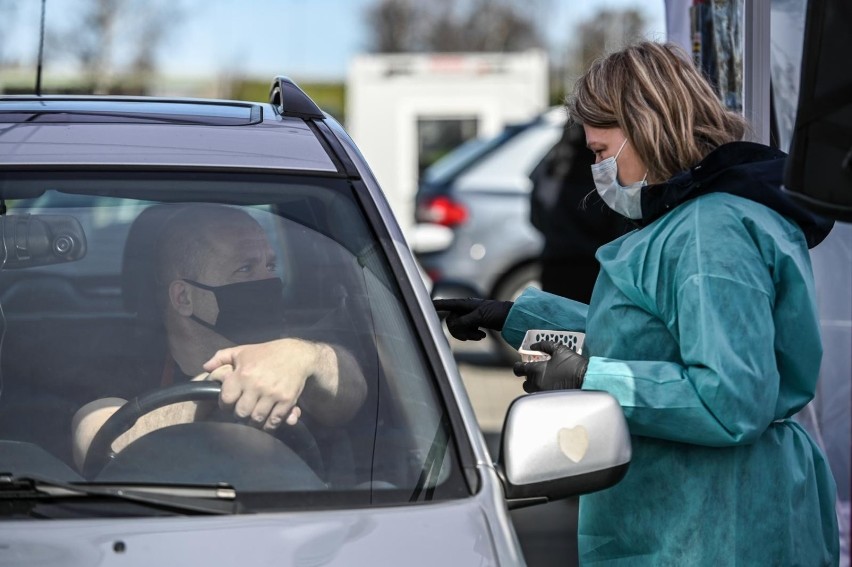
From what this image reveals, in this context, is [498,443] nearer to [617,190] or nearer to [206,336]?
[617,190]

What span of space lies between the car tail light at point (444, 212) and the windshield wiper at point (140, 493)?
24.7ft

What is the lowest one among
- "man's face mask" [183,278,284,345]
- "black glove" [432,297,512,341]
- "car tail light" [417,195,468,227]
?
"car tail light" [417,195,468,227]

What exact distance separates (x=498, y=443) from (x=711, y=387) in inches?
78.4

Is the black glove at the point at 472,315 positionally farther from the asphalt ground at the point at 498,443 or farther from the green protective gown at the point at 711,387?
the asphalt ground at the point at 498,443

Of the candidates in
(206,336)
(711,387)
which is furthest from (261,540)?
(711,387)

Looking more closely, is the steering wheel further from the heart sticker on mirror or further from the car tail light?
the car tail light

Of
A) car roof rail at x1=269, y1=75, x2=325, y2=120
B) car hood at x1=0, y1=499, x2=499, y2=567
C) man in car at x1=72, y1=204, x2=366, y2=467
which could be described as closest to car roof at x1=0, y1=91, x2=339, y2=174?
car roof rail at x1=269, y1=75, x2=325, y2=120

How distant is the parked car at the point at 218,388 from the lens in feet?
6.55

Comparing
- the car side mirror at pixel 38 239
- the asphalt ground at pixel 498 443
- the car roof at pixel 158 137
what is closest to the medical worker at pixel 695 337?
the car roof at pixel 158 137

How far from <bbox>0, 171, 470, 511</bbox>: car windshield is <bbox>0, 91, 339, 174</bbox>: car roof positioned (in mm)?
38

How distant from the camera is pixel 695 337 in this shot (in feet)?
7.55

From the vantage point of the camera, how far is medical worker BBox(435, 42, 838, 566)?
90.6 inches

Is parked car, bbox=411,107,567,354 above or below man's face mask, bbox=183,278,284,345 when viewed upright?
below

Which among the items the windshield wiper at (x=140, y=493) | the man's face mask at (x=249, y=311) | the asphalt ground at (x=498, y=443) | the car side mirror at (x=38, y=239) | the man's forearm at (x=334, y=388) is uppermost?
the car side mirror at (x=38, y=239)
